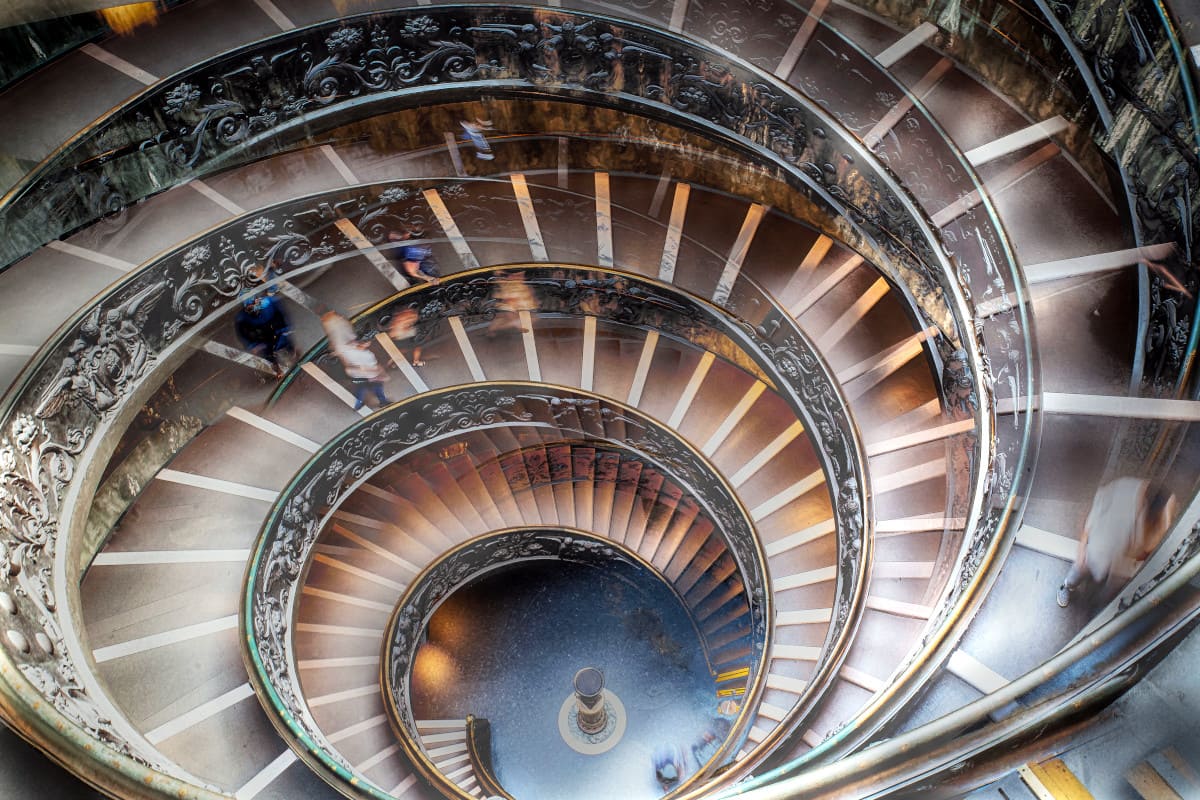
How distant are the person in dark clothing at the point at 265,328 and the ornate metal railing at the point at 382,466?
4.10ft

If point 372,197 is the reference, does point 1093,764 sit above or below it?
below

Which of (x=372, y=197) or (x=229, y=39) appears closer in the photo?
(x=229, y=39)

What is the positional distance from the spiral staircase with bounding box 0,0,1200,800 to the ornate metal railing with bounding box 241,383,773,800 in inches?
2.7

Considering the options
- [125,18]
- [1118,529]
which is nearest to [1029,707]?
[1118,529]

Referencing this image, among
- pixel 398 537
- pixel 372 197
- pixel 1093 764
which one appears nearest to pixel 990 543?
pixel 1093 764

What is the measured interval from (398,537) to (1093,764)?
10.0 m

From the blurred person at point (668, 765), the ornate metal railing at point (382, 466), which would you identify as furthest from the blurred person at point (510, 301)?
the blurred person at point (668, 765)

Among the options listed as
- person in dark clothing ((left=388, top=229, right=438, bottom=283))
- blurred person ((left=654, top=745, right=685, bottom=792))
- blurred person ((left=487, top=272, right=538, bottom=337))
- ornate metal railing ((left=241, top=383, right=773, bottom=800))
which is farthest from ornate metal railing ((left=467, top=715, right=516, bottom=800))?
person in dark clothing ((left=388, top=229, right=438, bottom=283))

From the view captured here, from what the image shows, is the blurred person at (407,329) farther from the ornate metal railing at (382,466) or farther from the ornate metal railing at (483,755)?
the ornate metal railing at (483,755)

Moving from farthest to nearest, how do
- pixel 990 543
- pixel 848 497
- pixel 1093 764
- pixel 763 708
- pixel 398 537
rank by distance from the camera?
1. pixel 398 537
2. pixel 763 708
3. pixel 848 497
4. pixel 990 543
5. pixel 1093 764

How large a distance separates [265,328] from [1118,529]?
27.5 ft

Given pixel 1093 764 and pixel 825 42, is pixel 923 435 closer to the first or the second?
pixel 825 42

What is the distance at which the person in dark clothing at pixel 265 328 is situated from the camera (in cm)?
880

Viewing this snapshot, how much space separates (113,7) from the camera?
725 centimetres
